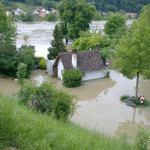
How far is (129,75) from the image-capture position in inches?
680

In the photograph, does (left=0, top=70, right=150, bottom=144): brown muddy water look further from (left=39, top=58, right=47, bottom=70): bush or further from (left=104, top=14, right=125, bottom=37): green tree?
(left=104, top=14, right=125, bottom=37): green tree

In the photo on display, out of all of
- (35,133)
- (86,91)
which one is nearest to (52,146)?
(35,133)

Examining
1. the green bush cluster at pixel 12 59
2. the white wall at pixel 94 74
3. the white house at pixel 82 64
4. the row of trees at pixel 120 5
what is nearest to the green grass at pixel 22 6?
the row of trees at pixel 120 5

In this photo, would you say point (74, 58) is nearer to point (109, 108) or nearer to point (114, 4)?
point (109, 108)

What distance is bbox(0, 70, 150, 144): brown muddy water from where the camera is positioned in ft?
46.9

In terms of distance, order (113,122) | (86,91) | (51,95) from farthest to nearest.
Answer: (86,91) < (113,122) < (51,95)

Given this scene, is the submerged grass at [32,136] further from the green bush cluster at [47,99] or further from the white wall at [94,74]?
the white wall at [94,74]

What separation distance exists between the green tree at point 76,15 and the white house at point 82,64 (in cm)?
1789

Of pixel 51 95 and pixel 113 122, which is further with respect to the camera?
pixel 113 122

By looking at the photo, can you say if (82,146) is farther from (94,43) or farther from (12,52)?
(94,43)

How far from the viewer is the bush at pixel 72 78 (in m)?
20.6

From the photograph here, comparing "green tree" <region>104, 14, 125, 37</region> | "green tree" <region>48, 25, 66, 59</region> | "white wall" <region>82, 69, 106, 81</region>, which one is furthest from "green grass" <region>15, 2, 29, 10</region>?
"white wall" <region>82, 69, 106, 81</region>

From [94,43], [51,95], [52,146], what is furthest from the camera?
[94,43]

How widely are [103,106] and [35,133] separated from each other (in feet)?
40.5
